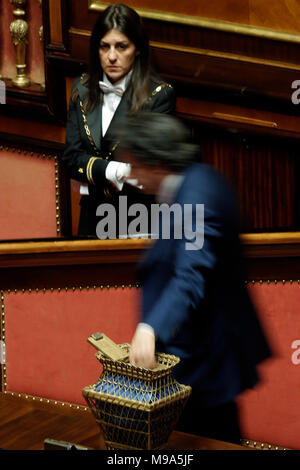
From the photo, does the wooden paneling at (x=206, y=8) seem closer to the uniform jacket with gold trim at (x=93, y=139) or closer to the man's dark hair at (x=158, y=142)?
the uniform jacket with gold trim at (x=93, y=139)

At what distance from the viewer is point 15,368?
215 centimetres

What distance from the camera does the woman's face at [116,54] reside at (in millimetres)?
2348

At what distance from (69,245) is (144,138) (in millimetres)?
616

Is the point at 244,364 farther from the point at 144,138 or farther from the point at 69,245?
the point at 69,245

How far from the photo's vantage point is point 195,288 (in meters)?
1.45

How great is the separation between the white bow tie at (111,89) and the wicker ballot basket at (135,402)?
1.13m

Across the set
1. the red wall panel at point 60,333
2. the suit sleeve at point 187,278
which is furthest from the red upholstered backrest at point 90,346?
the suit sleeve at point 187,278

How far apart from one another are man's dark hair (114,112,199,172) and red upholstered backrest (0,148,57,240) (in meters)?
1.89

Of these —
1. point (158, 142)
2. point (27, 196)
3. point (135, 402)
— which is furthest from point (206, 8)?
point (135, 402)

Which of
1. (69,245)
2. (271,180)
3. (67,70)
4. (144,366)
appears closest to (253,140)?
(271,180)

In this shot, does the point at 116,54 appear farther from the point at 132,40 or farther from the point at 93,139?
the point at 93,139

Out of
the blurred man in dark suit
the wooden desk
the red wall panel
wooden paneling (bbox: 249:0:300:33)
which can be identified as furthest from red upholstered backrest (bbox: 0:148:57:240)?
the blurred man in dark suit

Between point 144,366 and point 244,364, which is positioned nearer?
point 144,366

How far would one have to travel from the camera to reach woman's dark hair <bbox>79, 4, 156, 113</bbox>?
2.36 meters
